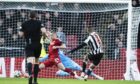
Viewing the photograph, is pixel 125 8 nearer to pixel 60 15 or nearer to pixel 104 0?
pixel 104 0

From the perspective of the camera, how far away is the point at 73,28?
23.1m

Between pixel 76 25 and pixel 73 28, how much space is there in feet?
0.60

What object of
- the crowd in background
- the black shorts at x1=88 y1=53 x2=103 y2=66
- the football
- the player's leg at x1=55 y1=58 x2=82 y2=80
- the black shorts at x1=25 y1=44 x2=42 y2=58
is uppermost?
the crowd in background

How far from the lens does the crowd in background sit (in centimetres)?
2270

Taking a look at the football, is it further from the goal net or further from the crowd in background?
the crowd in background

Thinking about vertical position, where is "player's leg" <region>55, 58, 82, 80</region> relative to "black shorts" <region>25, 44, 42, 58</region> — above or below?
below

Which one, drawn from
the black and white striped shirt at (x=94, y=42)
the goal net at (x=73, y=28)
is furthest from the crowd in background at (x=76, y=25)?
the black and white striped shirt at (x=94, y=42)

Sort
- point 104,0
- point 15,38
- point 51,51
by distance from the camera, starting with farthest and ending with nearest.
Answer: point 15,38
point 104,0
point 51,51

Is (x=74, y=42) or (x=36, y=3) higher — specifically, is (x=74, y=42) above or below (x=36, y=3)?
below

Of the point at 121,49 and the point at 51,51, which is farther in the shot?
the point at 121,49

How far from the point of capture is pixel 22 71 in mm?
22516

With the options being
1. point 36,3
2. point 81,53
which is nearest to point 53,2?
point 36,3

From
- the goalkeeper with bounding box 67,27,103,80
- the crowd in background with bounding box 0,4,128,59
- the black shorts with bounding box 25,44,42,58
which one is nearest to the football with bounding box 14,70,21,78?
the crowd in background with bounding box 0,4,128,59

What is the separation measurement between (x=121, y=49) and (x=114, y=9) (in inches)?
57.9
